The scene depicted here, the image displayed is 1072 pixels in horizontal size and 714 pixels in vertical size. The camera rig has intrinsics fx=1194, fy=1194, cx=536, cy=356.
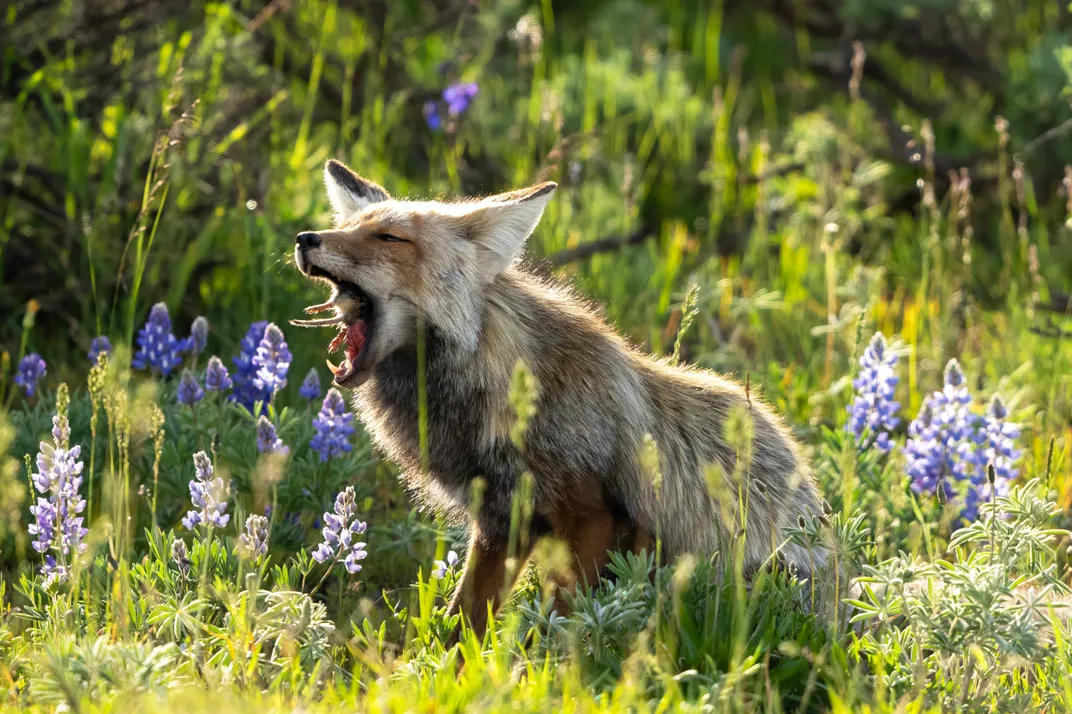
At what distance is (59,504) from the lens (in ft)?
10.3

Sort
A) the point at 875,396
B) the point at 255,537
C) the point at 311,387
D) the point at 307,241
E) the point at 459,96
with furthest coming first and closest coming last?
1. the point at 459,96
2. the point at 311,387
3. the point at 875,396
4. the point at 307,241
5. the point at 255,537

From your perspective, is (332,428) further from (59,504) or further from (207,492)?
(59,504)

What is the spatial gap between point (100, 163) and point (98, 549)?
256cm

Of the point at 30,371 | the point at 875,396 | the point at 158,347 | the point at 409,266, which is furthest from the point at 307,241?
the point at 875,396

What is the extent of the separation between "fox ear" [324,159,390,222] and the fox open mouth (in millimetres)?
473

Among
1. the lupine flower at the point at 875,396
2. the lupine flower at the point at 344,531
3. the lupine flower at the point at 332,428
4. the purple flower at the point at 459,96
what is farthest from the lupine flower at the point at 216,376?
the purple flower at the point at 459,96

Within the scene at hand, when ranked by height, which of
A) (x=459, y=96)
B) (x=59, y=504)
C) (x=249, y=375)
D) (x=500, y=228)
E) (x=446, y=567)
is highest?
(x=459, y=96)

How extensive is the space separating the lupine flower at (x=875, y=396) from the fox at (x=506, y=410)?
622 mm

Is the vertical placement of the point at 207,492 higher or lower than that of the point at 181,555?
higher

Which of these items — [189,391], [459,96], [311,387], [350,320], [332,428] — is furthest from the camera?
[459,96]

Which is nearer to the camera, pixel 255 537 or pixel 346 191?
pixel 255 537

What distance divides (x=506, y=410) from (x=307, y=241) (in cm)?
76

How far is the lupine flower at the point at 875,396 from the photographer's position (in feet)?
14.2

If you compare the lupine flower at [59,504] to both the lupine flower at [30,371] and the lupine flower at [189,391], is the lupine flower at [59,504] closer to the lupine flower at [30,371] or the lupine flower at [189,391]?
the lupine flower at [189,391]
